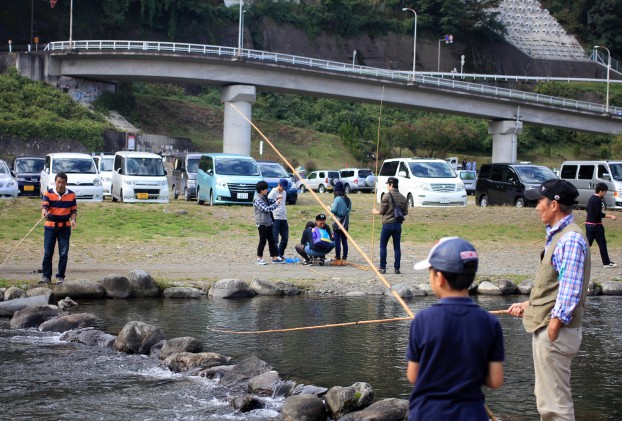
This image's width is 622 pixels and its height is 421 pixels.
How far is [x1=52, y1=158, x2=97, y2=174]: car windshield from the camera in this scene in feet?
99.0

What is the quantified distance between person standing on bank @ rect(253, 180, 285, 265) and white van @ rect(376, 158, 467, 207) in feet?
38.5

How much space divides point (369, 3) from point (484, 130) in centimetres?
2677

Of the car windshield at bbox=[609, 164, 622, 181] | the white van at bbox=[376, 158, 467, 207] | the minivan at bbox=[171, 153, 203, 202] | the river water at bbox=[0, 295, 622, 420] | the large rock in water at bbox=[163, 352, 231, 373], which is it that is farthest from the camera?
the minivan at bbox=[171, 153, 203, 202]

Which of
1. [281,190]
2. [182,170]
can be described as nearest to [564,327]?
[281,190]

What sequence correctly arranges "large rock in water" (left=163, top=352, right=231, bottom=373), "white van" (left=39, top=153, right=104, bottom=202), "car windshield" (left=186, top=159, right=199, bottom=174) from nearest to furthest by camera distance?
"large rock in water" (left=163, top=352, right=231, bottom=373) → "white van" (left=39, top=153, right=104, bottom=202) → "car windshield" (left=186, top=159, right=199, bottom=174)

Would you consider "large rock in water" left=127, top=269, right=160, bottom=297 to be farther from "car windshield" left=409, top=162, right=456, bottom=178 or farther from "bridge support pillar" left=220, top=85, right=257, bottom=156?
"bridge support pillar" left=220, top=85, right=257, bottom=156

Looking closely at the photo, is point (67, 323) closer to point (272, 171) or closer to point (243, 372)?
point (243, 372)

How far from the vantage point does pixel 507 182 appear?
3341cm

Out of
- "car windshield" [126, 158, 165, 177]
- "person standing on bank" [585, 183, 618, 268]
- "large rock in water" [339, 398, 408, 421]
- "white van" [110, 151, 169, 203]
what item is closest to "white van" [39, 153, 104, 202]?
"white van" [110, 151, 169, 203]

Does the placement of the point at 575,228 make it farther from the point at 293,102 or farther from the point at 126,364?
the point at 293,102

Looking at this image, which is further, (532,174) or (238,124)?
(238,124)

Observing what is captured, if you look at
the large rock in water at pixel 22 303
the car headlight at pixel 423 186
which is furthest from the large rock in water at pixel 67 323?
the car headlight at pixel 423 186

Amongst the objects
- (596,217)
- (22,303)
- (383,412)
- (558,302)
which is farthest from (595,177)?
(558,302)

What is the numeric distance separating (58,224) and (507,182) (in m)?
21.0
